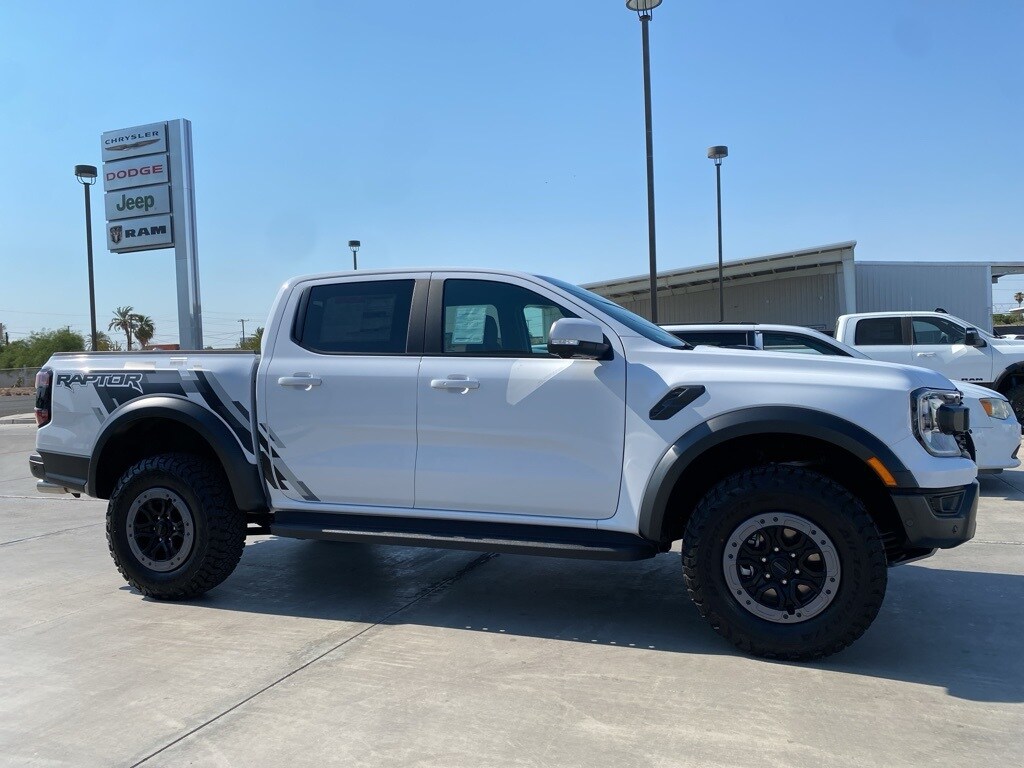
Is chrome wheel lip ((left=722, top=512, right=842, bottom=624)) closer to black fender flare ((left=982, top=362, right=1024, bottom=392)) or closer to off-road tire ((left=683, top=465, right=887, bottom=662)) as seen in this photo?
off-road tire ((left=683, top=465, right=887, bottom=662))

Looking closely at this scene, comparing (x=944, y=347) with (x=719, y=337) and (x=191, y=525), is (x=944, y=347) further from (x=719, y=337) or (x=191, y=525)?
(x=191, y=525)

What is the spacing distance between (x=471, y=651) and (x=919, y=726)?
1957 mm

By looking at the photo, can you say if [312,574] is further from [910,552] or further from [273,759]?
[910,552]

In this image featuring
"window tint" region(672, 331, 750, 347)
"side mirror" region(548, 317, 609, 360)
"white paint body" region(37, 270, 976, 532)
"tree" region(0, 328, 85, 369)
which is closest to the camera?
"white paint body" region(37, 270, 976, 532)

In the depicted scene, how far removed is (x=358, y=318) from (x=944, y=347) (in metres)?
9.97

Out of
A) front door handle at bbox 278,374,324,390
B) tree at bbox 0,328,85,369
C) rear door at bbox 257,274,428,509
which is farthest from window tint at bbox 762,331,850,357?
tree at bbox 0,328,85,369

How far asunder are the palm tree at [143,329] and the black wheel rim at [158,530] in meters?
77.8

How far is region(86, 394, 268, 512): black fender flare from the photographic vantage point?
4719 millimetres

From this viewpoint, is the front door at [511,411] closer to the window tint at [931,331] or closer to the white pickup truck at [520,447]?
the white pickup truck at [520,447]

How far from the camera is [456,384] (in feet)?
14.0

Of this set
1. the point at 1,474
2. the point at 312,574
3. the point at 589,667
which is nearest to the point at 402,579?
the point at 312,574

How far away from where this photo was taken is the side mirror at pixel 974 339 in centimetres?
1121

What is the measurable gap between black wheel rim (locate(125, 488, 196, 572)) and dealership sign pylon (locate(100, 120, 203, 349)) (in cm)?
1555

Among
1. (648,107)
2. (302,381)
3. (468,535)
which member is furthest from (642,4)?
(468,535)
